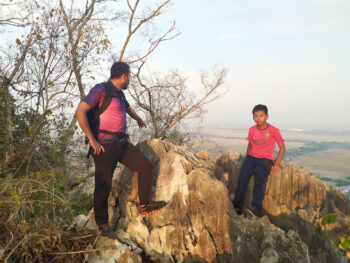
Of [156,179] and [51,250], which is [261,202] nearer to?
[156,179]

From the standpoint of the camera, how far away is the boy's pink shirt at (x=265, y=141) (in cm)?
485

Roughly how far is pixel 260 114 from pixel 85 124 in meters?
3.41

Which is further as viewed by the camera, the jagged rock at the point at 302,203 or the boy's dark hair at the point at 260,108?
the boy's dark hair at the point at 260,108

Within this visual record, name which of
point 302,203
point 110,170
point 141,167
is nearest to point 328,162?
point 302,203

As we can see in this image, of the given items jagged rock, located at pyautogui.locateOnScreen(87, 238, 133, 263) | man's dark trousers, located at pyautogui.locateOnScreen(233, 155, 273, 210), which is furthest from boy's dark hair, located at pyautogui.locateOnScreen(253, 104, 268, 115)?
jagged rock, located at pyautogui.locateOnScreen(87, 238, 133, 263)

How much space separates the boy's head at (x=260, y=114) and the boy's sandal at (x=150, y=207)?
102 inches

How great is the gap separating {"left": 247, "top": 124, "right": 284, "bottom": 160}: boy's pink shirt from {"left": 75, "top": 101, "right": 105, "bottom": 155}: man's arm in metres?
3.15

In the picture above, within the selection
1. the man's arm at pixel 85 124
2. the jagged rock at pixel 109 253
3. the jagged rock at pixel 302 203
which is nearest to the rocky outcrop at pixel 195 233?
the jagged rock at pixel 109 253

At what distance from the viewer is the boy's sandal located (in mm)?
3683

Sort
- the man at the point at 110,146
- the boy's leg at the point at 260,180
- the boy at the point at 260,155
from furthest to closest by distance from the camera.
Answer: the boy at the point at 260,155 → the boy's leg at the point at 260,180 → the man at the point at 110,146

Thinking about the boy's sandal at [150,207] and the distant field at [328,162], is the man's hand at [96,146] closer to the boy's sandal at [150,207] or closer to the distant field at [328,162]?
the boy's sandal at [150,207]

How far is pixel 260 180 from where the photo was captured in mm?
4672

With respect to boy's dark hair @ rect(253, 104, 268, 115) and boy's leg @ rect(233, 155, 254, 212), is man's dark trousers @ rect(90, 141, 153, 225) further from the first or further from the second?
boy's dark hair @ rect(253, 104, 268, 115)

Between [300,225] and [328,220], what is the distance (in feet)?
10.0
